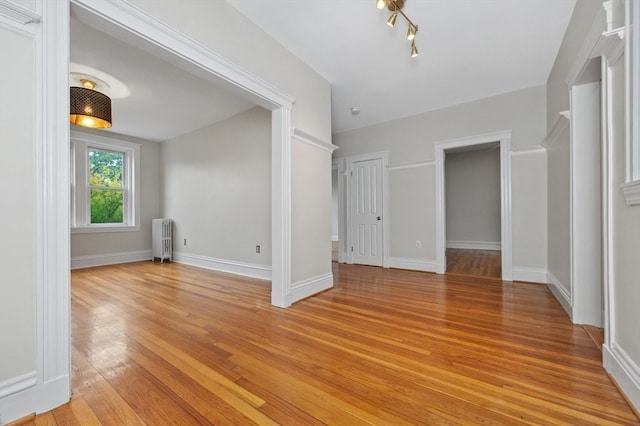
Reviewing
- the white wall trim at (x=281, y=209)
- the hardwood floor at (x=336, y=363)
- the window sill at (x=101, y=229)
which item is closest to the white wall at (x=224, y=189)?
the window sill at (x=101, y=229)

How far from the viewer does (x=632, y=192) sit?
1197mm

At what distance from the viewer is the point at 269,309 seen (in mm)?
2561

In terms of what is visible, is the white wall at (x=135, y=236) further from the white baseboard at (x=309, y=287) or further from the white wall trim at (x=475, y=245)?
the white wall trim at (x=475, y=245)

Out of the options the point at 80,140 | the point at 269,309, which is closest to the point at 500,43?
the point at 269,309

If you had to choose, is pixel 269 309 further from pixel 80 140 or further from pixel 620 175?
pixel 80 140

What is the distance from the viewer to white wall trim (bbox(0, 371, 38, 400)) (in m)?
1.09

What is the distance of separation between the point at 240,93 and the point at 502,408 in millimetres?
2810

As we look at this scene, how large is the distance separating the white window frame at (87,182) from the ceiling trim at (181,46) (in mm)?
4320

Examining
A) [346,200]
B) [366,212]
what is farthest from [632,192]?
[346,200]

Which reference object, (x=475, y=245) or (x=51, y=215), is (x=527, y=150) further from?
(x=51, y=215)

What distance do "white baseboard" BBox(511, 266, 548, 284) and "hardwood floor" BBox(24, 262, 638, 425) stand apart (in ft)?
2.02

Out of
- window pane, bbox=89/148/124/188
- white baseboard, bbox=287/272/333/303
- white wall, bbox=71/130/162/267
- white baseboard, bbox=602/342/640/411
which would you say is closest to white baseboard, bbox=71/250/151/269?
white wall, bbox=71/130/162/267

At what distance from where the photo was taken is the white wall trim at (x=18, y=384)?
1.09 meters

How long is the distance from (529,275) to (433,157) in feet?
6.96
